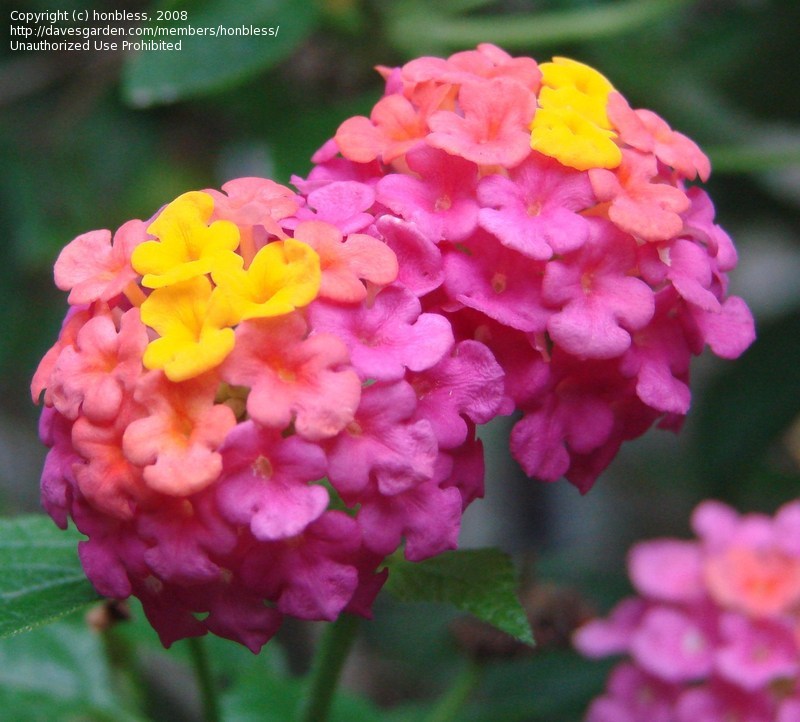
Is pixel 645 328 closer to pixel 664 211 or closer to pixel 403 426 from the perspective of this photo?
pixel 664 211

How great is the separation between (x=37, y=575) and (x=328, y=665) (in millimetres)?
202

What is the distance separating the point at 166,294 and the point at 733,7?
1.30m

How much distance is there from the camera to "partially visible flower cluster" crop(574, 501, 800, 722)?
0.81 meters

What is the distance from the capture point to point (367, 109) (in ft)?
3.81

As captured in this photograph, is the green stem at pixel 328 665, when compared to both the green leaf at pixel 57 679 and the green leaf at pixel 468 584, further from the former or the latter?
the green leaf at pixel 57 679

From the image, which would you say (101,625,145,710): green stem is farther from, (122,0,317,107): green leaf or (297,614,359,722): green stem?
(122,0,317,107): green leaf

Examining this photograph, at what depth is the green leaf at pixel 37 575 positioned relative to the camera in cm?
58

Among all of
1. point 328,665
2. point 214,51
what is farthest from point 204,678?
point 214,51

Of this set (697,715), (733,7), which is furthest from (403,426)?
(733,7)

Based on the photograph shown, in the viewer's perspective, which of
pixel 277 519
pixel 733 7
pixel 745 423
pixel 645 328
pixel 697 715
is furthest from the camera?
pixel 733 7

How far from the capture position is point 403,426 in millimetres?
499

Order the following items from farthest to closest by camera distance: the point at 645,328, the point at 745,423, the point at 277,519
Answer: the point at 745,423, the point at 645,328, the point at 277,519

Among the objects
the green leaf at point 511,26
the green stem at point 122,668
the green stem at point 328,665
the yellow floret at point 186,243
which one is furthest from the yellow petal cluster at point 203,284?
the green leaf at point 511,26

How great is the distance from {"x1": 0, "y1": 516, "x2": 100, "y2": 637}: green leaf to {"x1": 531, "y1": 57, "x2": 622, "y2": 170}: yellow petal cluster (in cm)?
37
